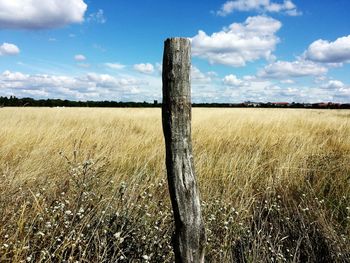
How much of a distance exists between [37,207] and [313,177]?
167 inches

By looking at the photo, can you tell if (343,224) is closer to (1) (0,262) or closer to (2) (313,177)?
(2) (313,177)

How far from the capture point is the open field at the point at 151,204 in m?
3.18

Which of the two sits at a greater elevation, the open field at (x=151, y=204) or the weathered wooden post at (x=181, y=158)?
the weathered wooden post at (x=181, y=158)

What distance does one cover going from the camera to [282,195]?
15.7 ft

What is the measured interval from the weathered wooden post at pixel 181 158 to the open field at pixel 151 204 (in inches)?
17.1

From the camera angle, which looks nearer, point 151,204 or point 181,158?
point 181,158

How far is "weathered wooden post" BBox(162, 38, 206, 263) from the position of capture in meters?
2.66

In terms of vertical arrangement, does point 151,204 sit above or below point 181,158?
below

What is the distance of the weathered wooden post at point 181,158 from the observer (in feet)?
8.71

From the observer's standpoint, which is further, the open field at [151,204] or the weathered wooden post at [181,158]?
the open field at [151,204]

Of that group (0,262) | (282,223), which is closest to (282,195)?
(282,223)

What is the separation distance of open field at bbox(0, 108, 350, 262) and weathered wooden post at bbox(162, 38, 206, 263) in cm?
43

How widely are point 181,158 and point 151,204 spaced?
1367 millimetres

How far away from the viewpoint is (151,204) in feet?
12.6
